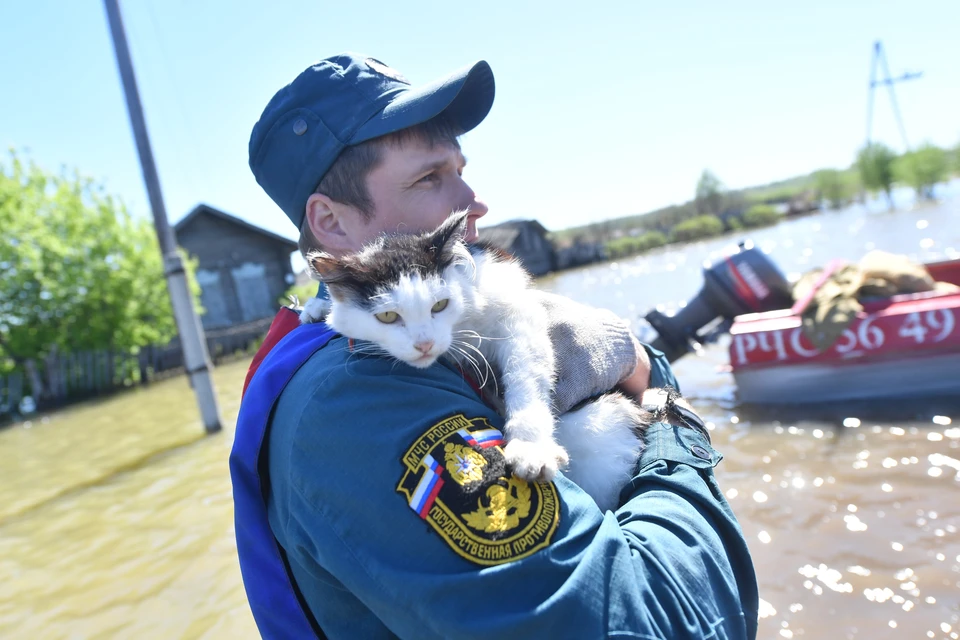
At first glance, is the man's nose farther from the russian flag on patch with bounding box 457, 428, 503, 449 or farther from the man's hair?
the russian flag on patch with bounding box 457, 428, 503, 449

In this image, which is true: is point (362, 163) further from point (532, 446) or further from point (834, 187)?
point (834, 187)

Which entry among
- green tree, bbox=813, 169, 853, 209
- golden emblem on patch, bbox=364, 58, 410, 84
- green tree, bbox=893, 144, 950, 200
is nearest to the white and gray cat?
golden emblem on patch, bbox=364, 58, 410, 84

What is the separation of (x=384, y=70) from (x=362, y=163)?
15.4 inches

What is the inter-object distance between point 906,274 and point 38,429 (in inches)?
773

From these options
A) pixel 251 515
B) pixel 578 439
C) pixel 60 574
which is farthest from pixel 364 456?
pixel 60 574

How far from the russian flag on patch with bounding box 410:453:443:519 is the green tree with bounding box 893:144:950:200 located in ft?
173

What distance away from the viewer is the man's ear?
1932 millimetres

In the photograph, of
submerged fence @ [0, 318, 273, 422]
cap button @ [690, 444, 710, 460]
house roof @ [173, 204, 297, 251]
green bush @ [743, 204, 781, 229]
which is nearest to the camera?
cap button @ [690, 444, 710, 460]

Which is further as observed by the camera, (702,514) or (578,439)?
(578,439)

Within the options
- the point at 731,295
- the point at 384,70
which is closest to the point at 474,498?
the point at 384,70

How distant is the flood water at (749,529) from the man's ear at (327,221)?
3525 mm

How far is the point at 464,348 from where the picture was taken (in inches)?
77.4

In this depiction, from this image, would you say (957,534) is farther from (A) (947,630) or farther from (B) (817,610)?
(B) (817,610)

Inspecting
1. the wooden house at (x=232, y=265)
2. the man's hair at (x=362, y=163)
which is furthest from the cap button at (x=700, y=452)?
the wooden house at (x=232, y=265)
